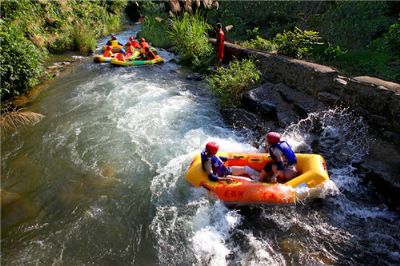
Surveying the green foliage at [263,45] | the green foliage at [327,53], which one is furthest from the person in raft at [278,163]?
the green foliage at [263,45]

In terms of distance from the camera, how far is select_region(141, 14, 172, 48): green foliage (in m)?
14.8

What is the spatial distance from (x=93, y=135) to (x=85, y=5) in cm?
1219

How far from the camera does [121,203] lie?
5105mm

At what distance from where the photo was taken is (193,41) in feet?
37.7

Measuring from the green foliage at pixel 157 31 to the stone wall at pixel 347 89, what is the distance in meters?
7.38

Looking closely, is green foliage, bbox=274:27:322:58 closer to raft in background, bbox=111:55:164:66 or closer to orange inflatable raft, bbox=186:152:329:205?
orange inflatable raft, bbox=186:152:329:205

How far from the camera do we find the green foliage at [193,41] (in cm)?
1130

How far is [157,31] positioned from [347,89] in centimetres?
1089

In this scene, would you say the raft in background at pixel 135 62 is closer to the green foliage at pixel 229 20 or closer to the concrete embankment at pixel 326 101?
the green foliage at pixel 229 20

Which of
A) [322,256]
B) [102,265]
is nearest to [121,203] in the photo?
[102,265]

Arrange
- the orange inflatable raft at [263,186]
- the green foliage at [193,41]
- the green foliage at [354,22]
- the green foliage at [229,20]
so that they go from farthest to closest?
1. the green foliage at [229,20]
2. the green foliage at [193,41]
3. the green foliage at [354,22]
4. the orange inflatable raft at [263,186]

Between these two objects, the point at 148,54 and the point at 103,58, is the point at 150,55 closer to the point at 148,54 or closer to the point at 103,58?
the point at 148,54

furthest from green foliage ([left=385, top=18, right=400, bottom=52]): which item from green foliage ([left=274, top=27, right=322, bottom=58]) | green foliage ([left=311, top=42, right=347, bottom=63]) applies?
green foliage ([left=274, top=27, right=322, bottom=58])

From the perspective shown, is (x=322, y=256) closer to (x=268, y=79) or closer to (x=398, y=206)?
(x=398, y=206)
